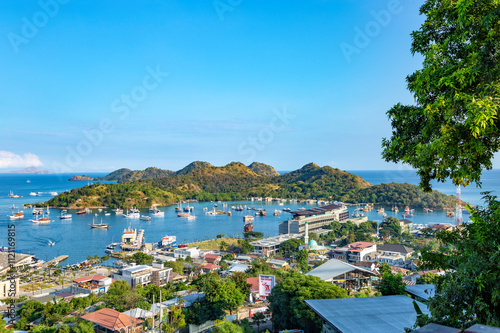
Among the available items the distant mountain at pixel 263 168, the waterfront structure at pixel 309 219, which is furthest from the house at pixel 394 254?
the distant mountain at pixel 263 168

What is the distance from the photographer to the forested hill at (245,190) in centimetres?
4112

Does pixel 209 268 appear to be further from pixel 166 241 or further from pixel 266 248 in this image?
pixel 166 241

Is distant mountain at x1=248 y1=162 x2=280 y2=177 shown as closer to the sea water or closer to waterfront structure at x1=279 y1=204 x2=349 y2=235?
the sea water

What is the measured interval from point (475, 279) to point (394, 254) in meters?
16.5

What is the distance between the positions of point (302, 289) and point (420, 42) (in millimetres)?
6128

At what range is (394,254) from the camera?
16.5m

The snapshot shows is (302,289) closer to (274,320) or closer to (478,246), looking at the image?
(274,320)

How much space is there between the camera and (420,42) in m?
2.23

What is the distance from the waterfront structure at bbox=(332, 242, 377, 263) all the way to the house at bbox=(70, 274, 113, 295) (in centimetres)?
1120

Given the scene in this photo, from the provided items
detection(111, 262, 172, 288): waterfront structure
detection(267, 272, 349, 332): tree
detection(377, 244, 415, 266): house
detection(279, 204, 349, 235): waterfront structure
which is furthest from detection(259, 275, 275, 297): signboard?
detection(279, 204, 349, 235): waterfront structure

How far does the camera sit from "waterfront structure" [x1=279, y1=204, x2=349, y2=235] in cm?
2484

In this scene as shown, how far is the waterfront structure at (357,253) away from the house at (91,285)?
11.2m

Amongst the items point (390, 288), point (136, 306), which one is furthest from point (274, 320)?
point (136, 306)

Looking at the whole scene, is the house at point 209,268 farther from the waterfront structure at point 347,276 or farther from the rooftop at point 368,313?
the rooftop at point 368,313
